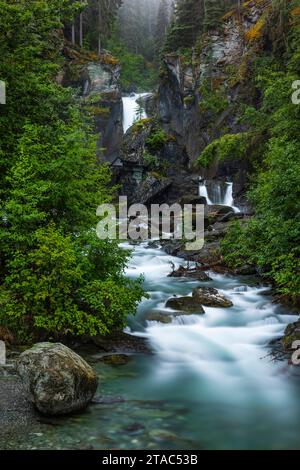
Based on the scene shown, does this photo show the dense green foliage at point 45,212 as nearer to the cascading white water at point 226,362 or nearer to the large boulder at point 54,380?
the cascading white water at point 226,362

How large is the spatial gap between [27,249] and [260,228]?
770 centimetres

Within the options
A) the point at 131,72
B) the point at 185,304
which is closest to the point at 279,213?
the point at 185,304

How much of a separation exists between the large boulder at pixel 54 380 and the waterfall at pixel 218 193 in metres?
23.8

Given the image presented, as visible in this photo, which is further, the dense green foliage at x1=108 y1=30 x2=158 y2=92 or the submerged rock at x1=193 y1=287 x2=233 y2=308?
the dense green foliage at x1=108 y1=30 x2=158 y2=92

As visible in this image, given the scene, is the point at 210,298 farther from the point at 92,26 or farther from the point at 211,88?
the point at 92,26

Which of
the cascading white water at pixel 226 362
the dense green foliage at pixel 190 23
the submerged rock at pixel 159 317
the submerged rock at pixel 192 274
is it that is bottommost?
the cascading white water at pixel 226 362

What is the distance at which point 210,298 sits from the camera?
12.6 meters

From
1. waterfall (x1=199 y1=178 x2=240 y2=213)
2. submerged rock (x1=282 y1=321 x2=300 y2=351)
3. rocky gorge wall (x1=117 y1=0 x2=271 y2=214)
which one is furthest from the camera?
rocky gorge wall (x1=117 y1=0 x2=271 y2=214)

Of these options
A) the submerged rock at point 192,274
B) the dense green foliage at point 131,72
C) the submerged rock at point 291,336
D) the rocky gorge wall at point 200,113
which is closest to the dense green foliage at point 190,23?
the rocky gorge wall at point 200,113

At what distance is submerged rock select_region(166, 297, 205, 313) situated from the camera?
38.7 feet

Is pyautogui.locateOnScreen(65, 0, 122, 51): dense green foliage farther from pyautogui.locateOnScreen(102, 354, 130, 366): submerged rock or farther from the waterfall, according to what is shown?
pyautogui.locateOnScreen(102, 354, 130, 366): submerged rock

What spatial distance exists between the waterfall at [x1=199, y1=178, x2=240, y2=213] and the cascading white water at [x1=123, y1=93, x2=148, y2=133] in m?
16.5

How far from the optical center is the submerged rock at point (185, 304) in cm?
1178

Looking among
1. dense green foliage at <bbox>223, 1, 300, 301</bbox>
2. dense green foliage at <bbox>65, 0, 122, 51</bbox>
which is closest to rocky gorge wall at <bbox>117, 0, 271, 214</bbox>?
dense green foliage at <bbox>65, 0, 122, 51</bbox>
